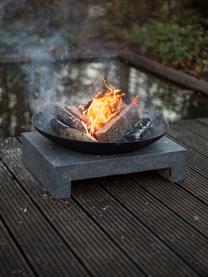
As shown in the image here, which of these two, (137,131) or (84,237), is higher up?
(137,131)

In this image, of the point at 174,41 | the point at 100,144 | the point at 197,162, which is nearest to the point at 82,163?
the point at 100,144

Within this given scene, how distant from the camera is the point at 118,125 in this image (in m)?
3.48

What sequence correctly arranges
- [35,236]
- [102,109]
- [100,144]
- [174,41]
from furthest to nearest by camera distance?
1. [174,41]
2. [102,109]
3. [100,144]
4. [35,236]

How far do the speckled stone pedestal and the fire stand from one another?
0.26 meters

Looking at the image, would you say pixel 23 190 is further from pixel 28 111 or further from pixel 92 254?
pixel 28 111

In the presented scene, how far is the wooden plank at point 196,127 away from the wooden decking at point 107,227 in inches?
32.6

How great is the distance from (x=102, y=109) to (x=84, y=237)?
105 centimetres

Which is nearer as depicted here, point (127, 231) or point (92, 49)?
point (127, 231)

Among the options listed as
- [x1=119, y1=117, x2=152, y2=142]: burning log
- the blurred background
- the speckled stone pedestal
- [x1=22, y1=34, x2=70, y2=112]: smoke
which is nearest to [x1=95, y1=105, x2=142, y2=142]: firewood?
[x1=119, y1=117, x2=152, y2=142]: burning log

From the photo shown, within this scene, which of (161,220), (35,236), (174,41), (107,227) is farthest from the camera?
(174,41)

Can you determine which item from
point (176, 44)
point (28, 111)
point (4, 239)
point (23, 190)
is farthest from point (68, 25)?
point (4, 239)

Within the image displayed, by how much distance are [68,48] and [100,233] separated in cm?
622

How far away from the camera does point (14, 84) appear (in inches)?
267

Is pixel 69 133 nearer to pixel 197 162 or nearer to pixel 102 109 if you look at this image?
pixel 102 109
